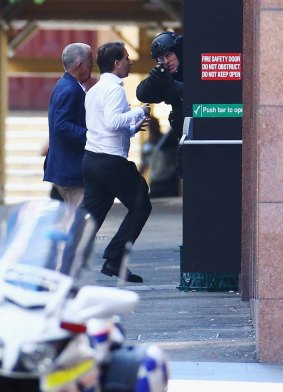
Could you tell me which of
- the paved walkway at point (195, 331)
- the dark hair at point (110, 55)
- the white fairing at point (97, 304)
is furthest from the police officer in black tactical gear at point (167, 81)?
the white fairing at point (97, 304)

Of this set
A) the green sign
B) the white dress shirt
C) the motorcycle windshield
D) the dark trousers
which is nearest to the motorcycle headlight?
the motorcycle windshield

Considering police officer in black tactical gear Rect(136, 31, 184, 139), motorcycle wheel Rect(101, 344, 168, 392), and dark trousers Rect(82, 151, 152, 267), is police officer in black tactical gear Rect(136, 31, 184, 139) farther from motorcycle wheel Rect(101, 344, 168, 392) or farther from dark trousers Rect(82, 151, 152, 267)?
motorcycle wheel Rect(101, 344, 168, 392)

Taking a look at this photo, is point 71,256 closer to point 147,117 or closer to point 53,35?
point 147,117

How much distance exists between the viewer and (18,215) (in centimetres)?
607

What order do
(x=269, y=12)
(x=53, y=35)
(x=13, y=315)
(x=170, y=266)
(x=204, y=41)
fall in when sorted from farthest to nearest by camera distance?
(x=53, y=35) → (x=170, y=266) → (x=204, y=41) → (x=269, y=12) → (x=13, y=315)

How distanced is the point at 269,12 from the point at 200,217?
2.53 m

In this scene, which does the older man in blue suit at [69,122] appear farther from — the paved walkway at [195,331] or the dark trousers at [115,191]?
the paved walkway at [195,331]

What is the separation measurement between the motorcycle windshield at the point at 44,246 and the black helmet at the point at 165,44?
16.4 feet

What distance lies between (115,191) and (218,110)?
1181 mm

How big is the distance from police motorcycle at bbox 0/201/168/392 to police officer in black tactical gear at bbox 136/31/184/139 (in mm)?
4894

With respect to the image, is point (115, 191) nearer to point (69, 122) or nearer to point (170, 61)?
point (69, 122)

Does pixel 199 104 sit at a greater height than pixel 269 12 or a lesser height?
lesser

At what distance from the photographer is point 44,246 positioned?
584 cm

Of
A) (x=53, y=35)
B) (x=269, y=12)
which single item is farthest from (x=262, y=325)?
(x=53, y=35)
